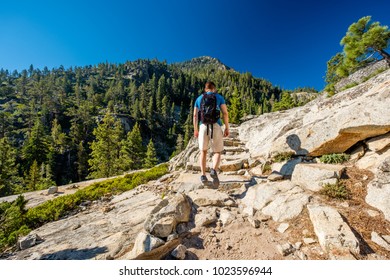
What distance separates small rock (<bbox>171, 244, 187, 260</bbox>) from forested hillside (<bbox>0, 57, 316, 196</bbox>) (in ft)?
96.6

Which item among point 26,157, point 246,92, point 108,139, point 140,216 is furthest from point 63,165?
point 246,92

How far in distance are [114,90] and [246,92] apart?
94.3 metres

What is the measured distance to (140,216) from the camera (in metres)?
5.40

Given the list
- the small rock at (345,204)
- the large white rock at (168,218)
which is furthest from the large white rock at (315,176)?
the large white rock at (168,218)

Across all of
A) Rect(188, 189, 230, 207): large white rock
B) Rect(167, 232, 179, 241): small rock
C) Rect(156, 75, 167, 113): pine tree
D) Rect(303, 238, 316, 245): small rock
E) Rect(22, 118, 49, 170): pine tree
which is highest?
Rect(156, 75, 167, 113): pine tree

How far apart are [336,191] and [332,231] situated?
4.82 feet

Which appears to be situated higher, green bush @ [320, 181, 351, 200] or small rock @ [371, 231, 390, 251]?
green bush @ [320, 181, 351, 200]

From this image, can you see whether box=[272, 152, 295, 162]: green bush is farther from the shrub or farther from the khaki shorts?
the khaki shorts

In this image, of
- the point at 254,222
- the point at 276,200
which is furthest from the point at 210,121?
the point at 254,222

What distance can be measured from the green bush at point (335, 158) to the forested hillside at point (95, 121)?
29.4m

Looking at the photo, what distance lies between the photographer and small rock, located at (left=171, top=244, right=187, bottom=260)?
3.30 meters

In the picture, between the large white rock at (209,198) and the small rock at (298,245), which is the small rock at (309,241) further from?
the large white rock at (209,198)

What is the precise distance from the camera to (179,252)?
10.9 ft

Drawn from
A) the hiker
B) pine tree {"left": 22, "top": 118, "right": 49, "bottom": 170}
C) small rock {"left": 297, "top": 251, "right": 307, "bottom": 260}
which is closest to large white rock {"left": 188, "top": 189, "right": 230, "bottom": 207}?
the hiker
